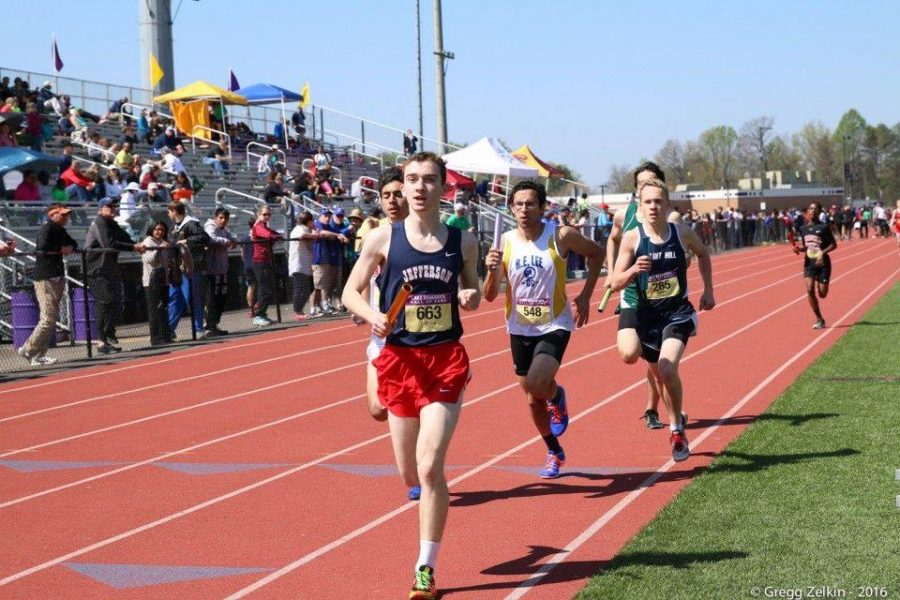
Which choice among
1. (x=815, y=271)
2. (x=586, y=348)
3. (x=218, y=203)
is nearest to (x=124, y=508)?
(x=586, y=348)

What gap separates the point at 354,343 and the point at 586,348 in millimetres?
3702

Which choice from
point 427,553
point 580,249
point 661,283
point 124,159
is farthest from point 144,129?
point 427,553

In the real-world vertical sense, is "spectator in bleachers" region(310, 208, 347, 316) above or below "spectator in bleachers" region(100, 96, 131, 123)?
below

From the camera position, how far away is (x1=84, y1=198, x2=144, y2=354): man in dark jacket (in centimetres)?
1734

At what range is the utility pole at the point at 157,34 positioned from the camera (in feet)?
128

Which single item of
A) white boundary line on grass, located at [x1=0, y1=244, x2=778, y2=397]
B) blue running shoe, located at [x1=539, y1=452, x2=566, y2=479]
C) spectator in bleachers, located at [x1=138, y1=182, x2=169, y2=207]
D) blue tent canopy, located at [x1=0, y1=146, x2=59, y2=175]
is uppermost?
blue tent canopy, located at [x1=0, y1=146, x2=59, y2=175]

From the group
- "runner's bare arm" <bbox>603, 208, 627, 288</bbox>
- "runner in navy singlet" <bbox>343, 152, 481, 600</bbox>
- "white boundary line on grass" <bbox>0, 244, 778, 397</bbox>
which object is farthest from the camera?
"white boundary line on grass" <bbox>0, 244, 778, 397</bbox>

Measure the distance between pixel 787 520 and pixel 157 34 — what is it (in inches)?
1392

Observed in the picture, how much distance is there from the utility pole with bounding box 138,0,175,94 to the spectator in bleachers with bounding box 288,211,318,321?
17.4 meters

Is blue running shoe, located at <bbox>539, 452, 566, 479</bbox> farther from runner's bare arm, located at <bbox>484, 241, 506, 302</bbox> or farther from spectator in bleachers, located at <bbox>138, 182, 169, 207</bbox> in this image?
spectator in bleachers, located at <bbox>138, 182, 169, 207</bbox>

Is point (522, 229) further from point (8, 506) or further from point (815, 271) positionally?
point (815, 271)

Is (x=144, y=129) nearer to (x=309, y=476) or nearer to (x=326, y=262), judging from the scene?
(x=326, y=262)

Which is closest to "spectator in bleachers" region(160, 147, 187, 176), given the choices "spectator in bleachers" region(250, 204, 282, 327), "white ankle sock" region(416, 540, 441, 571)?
"spectator in bleachers" region(250, 204, 282, 327)

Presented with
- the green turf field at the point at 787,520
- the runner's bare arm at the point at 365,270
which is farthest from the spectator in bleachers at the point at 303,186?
the runner's bare arm at the point at 365,270
